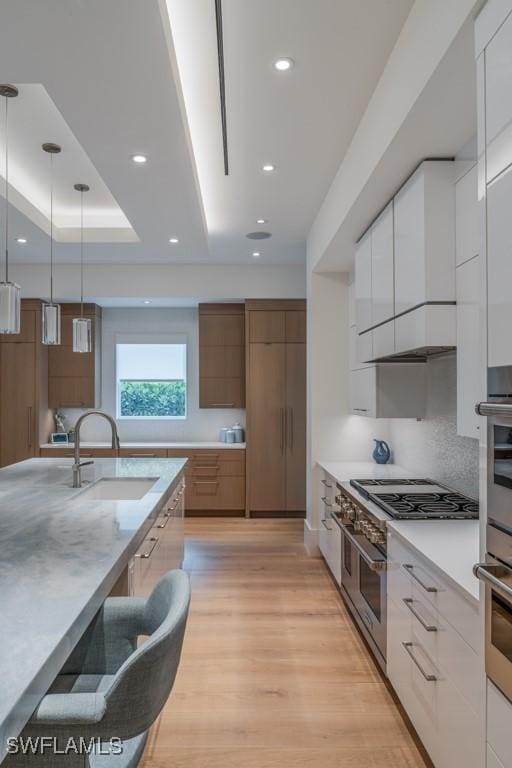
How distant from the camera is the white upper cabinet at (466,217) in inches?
83.8

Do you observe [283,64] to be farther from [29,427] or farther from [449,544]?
[29,427]

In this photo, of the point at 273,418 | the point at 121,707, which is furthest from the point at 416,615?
the point at 273,418

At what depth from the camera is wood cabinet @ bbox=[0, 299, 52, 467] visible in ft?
18.2

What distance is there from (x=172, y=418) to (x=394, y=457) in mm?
3114

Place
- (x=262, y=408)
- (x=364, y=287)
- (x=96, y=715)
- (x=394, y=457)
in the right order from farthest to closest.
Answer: (x=262, y=408)
(x=394, y=457)
(x=364, y=287)
(x=96, y=715)

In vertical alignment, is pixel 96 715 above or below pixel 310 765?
above

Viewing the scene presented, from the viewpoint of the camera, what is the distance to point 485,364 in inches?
56.8

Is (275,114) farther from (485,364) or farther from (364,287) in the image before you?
(485,364)

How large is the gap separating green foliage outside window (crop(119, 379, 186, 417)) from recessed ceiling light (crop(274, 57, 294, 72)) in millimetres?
4433

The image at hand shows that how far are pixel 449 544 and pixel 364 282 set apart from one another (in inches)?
75.5

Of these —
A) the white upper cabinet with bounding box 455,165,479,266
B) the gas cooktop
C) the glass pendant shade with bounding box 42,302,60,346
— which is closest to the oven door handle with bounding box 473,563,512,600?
the gas cooktop

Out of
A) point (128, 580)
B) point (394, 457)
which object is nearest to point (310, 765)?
point (128, 580)

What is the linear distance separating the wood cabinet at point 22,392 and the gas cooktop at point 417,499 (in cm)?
384

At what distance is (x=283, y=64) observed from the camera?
7.45ft
